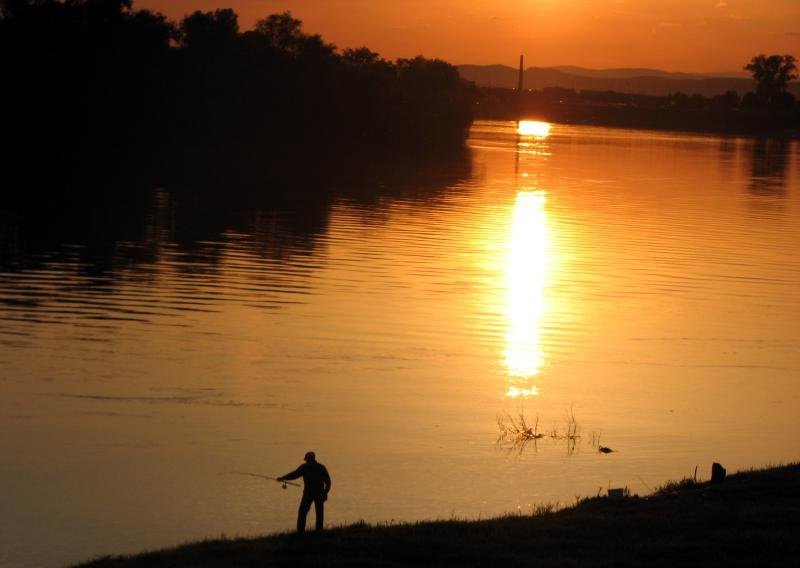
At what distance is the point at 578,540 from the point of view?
535 inches

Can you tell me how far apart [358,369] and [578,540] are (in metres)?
14.3

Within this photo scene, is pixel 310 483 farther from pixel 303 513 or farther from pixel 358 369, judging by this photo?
pixel 358 369

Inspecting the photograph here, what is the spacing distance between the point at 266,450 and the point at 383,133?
129m

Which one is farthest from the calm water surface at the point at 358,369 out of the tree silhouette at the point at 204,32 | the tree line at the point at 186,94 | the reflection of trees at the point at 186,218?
the tree silhouette at the point at 204,32

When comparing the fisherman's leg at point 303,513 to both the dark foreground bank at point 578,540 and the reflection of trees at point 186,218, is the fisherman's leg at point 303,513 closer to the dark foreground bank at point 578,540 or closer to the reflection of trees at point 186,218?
the dark foreground bank at point 578,540

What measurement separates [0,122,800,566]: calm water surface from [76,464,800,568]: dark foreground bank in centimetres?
333

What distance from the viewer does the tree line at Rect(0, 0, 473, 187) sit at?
4043 inches

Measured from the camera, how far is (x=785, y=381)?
28656mm

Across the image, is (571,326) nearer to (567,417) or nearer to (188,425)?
(567,417)

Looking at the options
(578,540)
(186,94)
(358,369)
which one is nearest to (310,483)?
(578,540)

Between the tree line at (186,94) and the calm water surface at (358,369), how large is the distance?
4564 centimetres

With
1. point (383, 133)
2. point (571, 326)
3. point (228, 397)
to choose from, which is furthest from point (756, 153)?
point (228, 397)

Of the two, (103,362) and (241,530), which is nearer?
(241,530)

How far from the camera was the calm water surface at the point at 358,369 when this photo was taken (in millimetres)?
19234
